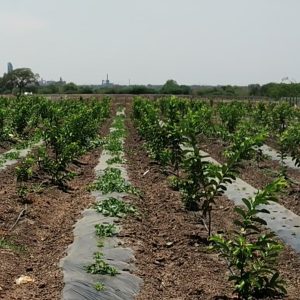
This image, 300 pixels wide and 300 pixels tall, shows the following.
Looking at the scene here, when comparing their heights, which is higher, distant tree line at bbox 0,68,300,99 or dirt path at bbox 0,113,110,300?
dirt path at bbox 0,113,110,300

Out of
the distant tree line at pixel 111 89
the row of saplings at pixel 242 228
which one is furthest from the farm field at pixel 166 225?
the distant tree line at pixel 111 89

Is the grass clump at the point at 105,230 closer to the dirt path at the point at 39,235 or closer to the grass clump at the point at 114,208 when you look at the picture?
the dirt path at the point at 39,235

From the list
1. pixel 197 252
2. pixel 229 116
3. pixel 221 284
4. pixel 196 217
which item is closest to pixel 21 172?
pixel 196 217

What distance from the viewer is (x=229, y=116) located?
68.0 ft

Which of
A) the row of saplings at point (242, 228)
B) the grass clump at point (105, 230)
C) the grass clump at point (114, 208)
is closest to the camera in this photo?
the row of saplings at point (242, 228)

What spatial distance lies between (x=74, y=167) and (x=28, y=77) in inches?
3071

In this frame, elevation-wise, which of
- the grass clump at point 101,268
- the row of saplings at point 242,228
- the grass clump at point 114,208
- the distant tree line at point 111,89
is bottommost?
the distant tree line at point 111,89

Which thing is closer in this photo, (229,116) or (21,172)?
(21,172)

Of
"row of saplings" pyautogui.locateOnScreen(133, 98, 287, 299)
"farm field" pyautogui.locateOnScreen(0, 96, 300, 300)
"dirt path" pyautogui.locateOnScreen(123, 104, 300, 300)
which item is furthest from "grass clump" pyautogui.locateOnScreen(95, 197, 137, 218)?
"row of saplings" pyautogui.locateOnScreen(133, 98, 287, 299)

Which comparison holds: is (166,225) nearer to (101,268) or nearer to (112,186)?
(112,186)

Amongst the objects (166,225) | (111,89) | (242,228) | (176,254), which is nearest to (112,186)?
(166,225)

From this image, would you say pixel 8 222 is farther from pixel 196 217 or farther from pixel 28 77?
pixel 28 77

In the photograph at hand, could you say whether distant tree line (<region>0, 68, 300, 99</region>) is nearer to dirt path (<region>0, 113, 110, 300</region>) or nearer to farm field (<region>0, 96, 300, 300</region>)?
farm field (<region>0, 96, 300, 300</region>)

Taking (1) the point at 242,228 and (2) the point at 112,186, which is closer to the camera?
(1) the point at 242,228
